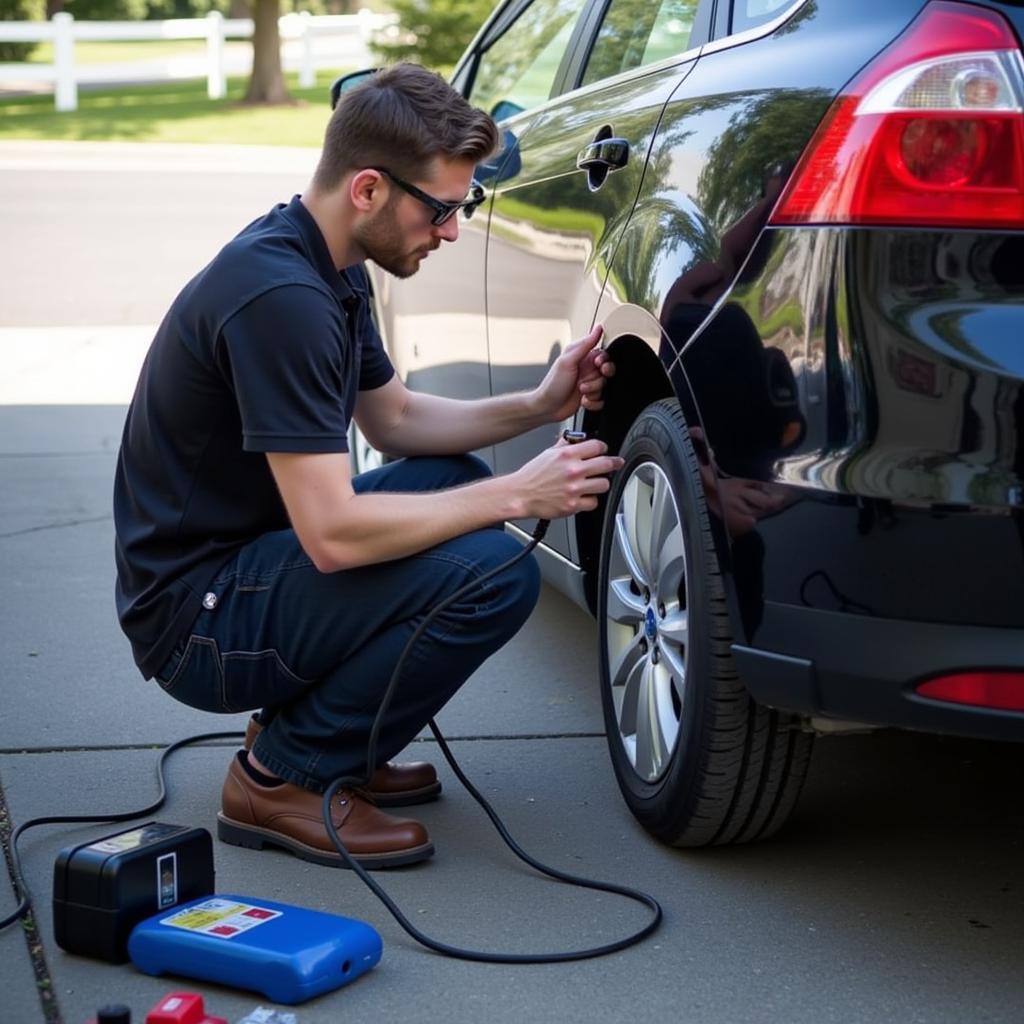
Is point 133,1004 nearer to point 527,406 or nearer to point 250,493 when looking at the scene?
point 250,493

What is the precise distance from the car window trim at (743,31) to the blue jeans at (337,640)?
2.94 feet

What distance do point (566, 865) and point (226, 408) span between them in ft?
3.13

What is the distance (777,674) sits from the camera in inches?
91.0

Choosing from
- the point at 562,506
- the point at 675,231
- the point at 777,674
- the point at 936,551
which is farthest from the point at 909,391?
the point at 562,506

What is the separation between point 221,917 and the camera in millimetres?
2430

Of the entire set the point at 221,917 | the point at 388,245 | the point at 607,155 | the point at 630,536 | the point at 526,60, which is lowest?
the point at 221,917

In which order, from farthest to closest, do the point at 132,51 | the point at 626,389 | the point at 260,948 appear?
the point at 132,51 → the point at 626,389 → the point at 260,948

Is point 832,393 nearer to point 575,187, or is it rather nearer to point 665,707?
point 665,707

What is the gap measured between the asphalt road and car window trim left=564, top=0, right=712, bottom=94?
1341 mm

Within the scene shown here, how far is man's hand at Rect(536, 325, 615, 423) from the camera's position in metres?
3.04

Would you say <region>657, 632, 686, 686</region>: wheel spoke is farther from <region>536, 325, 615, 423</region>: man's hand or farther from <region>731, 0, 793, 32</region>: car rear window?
<region>731, 0, 793, 32</region>: car rear window

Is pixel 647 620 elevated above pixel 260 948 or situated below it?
above

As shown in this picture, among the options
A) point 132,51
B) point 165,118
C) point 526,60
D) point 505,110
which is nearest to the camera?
point 505,110

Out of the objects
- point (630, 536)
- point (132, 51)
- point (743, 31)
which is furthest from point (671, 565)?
point (132, 51)
